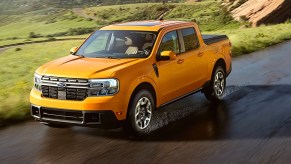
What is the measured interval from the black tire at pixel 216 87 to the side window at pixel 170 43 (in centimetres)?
145

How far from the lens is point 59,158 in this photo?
599cm

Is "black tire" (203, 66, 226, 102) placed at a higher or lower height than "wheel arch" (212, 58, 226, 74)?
lower

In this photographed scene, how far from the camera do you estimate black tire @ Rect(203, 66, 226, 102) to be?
9.21 meters

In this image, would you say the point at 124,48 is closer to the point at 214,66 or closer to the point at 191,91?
the point at 191,91

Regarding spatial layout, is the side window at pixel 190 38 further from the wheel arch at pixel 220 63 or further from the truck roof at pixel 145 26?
the wheel arch at pixel 220 63

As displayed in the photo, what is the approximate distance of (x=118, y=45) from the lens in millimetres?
7824

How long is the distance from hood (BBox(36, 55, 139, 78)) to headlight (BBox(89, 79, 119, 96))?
0.24ft

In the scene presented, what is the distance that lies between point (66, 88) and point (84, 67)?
1.47ft

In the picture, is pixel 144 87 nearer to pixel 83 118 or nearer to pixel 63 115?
pixel 83 118

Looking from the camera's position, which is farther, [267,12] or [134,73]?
[267,12]

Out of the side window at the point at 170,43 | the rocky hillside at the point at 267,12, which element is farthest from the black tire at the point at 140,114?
the rocky hillside at the point at 267,12

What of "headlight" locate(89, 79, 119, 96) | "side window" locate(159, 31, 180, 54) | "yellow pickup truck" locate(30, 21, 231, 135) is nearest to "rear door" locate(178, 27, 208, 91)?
"yellow pickup truck" locate(30, 21, 231, 135)

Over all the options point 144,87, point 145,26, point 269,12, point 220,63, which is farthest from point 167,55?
point 269,12

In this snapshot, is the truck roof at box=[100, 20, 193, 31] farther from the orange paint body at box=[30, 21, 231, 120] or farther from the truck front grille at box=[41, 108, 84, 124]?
the truck front grille at box=[41, 108, 84, 124]
